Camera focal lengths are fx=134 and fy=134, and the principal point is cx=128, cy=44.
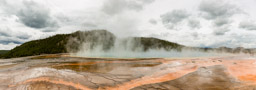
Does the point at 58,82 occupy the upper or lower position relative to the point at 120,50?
lower

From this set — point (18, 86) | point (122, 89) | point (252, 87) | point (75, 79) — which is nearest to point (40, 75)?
point (18, 86)

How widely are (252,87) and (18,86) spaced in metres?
17.3

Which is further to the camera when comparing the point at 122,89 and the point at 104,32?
the point at 104,32

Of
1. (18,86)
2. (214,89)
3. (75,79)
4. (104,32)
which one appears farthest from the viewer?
(104,32)

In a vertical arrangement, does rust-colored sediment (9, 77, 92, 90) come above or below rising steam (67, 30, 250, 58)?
below

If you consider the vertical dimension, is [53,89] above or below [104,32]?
below

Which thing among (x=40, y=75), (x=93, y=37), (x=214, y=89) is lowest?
(x=214, y=89)

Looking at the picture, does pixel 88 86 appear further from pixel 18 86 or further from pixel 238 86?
pixel 238 86

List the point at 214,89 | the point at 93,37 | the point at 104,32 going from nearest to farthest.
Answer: the point at 214,89 < the point at 93,37 < the point at 104,32

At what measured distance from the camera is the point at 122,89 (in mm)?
9945

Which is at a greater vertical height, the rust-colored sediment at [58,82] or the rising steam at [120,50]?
the rising steam at [120,50]

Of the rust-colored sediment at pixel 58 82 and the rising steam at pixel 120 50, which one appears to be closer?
the rust-colored sediment at pixel 58 82

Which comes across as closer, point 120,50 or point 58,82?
point 58,82

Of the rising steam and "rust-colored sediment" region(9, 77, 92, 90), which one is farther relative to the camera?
the rising steam
